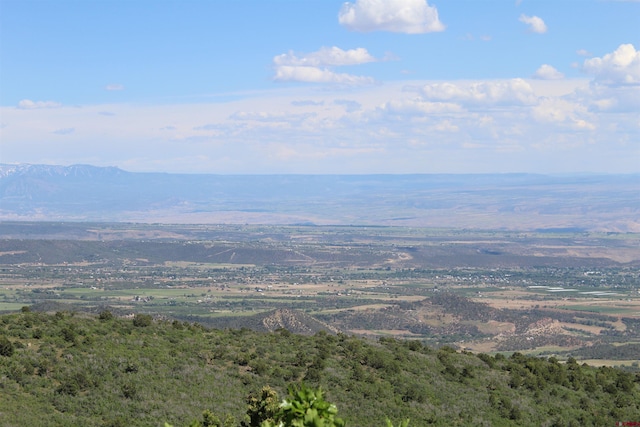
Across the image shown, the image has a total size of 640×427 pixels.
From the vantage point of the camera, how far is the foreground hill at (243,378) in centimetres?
3734

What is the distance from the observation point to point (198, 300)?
159 m

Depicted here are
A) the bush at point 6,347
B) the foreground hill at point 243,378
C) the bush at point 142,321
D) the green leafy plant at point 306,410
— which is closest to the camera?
the green leafy plant at point 306,410

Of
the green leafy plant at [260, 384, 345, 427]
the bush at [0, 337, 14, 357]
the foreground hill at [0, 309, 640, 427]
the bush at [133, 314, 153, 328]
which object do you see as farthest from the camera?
the bush at [133, 314, 153, 328]

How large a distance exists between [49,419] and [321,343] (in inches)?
723

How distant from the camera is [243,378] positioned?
1681 inches

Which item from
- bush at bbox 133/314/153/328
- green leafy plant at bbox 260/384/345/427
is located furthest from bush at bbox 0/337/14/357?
green leafy plant at bbox 260/384/345/427

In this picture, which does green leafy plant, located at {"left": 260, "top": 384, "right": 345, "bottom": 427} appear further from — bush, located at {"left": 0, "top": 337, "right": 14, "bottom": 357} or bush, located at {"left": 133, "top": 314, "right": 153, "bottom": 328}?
bush, located at {"left": 133, "top": 314, "right": 153, "bottom": 328}

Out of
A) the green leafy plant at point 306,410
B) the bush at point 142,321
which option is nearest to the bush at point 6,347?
the bush at point 142,321

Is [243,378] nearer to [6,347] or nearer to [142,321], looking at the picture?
[142,321]

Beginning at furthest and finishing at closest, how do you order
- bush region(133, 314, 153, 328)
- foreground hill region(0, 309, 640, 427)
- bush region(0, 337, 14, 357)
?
bush region(133, 314, 153, 328), bush region(0, 337, 14, 357), foreground hill region(0, 309, 640, 427)

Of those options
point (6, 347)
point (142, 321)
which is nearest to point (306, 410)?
point (6, 347)

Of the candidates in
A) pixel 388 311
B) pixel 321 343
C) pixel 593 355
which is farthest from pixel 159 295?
pixel 321 343

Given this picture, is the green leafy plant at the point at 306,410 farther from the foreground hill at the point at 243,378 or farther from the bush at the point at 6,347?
the bush at the point at 6,347

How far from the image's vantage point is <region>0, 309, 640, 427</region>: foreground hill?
123 feet
